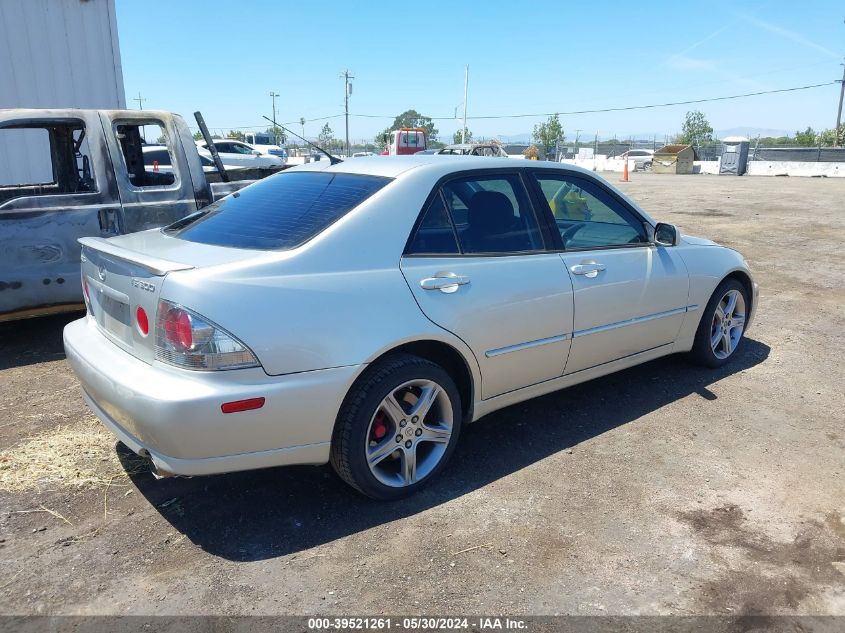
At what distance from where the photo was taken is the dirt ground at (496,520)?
98.7 inches

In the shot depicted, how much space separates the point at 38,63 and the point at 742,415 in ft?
33.4

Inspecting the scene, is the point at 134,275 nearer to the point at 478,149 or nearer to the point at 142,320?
the point at 142,320

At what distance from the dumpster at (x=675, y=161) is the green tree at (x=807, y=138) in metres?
25.6

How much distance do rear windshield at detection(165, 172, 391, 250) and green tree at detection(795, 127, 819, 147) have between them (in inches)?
2522

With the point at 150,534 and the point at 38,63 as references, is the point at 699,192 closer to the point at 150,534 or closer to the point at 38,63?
the point at 38,63

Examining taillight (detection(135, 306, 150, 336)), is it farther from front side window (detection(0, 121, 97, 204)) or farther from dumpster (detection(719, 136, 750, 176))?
dumpster (detection(719, 136, 750, 176))

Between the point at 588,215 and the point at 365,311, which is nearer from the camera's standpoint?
the point at 365,311

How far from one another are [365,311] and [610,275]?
5.61 ft

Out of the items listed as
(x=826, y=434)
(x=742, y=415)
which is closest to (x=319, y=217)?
(x=742, y=415)

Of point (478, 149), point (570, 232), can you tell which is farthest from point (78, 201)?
point (478, 149)

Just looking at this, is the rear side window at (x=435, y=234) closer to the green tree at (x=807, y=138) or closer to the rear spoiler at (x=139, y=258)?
the rear spoiler at (x=139, y=258)

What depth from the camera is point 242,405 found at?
8.43 feet

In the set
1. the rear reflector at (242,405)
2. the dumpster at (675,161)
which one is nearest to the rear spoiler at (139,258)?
A: the rear reflector at (242,405)

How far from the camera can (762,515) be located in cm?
305
